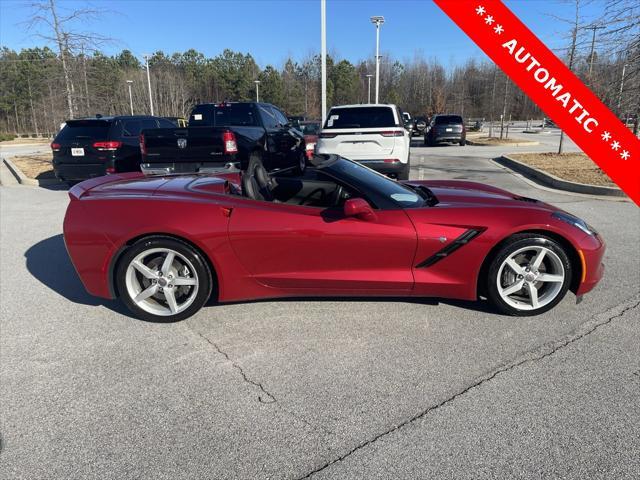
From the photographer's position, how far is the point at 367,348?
3.09 metres

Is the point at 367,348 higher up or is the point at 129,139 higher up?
the point at 129,139

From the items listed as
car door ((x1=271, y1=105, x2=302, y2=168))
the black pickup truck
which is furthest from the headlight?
car door ((x1=271, y1=105, x2=302, y2=168))

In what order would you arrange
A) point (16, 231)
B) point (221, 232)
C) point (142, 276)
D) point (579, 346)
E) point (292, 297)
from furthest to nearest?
point (16, 231), point (292, 297), point (142, 276), point (221, 232), point (579, 346)

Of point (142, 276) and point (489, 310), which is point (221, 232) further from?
point (489, 310)

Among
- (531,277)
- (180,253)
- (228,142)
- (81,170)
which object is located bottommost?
(531,277)

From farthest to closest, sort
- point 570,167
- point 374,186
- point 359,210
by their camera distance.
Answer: point 570,167
point 374,186
point 359,210

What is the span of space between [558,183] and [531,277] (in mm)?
7807

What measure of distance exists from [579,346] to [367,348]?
150 centimetres

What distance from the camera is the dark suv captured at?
957cm

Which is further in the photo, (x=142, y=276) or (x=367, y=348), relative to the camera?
(x=142, y=276)

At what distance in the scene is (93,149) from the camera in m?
9.58

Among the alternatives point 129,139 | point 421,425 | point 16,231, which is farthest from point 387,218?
point 129,139

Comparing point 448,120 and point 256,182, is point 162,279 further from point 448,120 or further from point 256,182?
point 448,120

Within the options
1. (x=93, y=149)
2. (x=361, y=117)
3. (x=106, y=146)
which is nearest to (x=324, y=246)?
(x=361, y=117)
